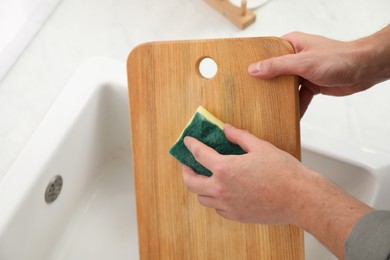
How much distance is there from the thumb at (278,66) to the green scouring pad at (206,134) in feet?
0.27

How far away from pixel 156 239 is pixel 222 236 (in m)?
0.09

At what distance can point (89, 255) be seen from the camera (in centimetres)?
84

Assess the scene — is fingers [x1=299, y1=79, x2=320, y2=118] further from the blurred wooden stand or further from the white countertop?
the blurred wooden stand

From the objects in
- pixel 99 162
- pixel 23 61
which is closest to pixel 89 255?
pixel 99 162

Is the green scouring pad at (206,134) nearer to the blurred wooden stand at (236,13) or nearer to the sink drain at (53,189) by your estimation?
the sink drain at (53,189)

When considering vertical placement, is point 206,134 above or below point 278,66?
below

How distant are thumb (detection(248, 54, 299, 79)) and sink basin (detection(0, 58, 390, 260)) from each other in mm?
233

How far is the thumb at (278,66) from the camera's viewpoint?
51 centimetres

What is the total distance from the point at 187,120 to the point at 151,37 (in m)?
0.41

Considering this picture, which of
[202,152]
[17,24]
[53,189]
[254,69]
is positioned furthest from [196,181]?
[17,24]

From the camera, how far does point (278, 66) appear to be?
20.0 inches

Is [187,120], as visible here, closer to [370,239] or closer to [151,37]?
[370,239]

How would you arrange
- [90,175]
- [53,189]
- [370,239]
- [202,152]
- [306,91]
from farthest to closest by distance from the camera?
1. [90,175]
2. [53,189]
3. [306,91]
4. [202,152]
5. [370,239]

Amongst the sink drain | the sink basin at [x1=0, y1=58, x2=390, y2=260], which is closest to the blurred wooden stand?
the sink basin at [x1=0, y1=58, x2=390, y2=260]
